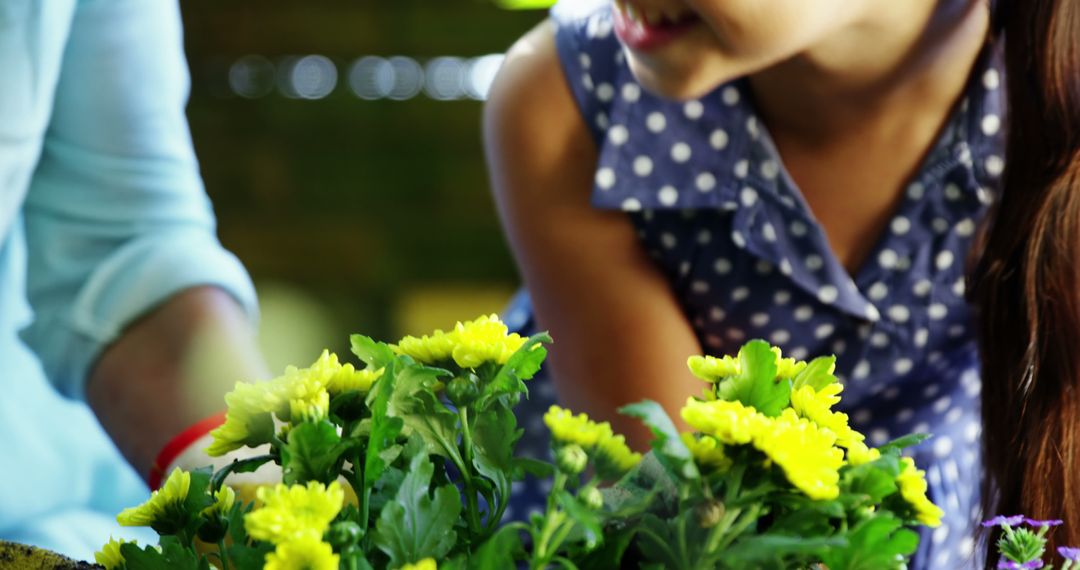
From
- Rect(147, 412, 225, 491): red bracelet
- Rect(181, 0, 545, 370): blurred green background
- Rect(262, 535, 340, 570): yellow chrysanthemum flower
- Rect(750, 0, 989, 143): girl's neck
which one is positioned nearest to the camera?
Rect(262, 535, 340, 570): yellow chrysanthemum flower

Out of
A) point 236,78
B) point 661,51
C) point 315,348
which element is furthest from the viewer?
point 236,78

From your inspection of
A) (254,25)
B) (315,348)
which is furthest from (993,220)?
(254,25)

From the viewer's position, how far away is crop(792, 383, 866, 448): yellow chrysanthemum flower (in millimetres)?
360

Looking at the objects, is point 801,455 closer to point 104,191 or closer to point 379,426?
point 379,426

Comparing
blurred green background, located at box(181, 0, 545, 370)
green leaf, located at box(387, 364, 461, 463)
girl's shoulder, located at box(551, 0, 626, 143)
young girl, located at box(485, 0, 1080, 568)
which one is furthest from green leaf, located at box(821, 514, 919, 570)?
blurred green background, located at box(181, 0, 545, 370)

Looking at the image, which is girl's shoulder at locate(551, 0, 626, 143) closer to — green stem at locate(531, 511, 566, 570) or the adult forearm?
the adult forearm

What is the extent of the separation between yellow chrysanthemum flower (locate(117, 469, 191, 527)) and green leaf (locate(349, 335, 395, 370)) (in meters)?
0.06

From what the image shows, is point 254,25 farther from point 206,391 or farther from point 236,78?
point 206,391

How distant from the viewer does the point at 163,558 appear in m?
0.34

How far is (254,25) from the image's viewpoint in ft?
8.73

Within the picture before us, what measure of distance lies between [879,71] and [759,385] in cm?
54

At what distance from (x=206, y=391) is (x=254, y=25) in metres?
2.09

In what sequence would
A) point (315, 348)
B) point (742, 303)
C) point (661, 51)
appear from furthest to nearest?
point (315, 348)
point (742, 303)
point (661, 51)

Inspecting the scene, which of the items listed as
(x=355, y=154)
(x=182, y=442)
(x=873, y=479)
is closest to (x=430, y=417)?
(x=873, y=479)
